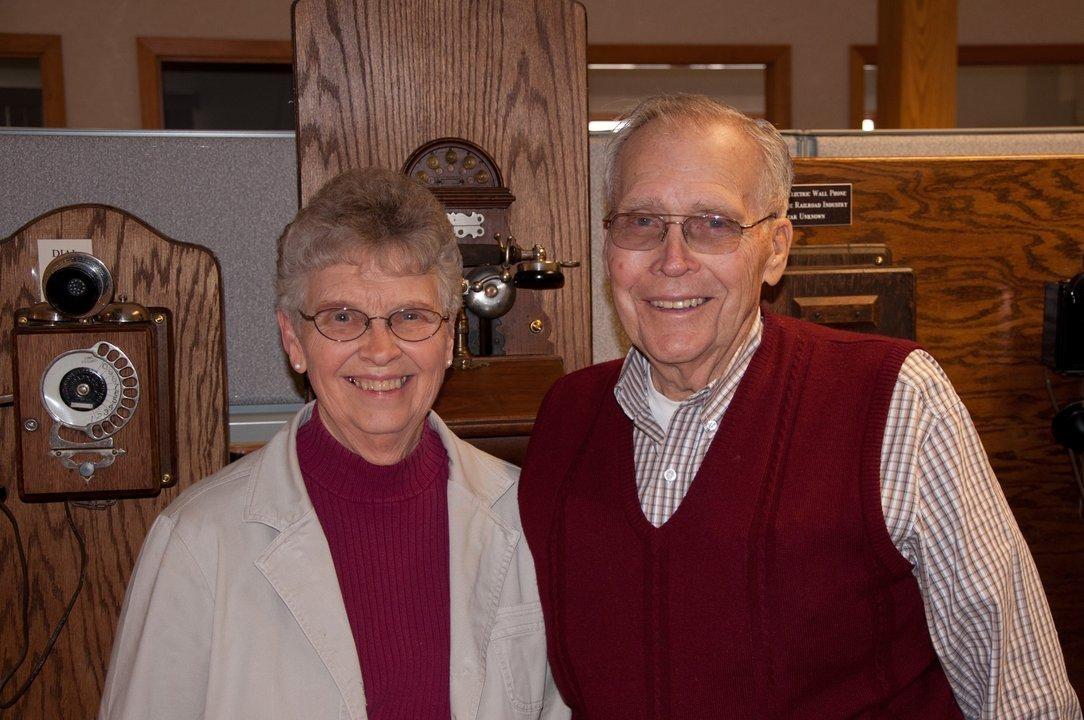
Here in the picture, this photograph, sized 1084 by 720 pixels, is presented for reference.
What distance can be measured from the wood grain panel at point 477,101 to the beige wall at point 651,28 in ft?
10.7

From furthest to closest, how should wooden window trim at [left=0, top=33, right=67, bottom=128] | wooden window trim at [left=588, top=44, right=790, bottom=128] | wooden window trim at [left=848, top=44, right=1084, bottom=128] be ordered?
wooden window trim at [left=848, top=44, right=1084, bottom=128]
wooden window trim at [left=588, top=44, right=790, bottom=128]
wooden window trim at [left=0, top=33, right=67, bottom=128]

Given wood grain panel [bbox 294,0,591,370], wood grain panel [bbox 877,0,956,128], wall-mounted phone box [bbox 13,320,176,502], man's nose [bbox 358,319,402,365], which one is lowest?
wall-mounted phone box [bbox 13,320,176,502]

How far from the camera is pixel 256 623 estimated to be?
1169mm

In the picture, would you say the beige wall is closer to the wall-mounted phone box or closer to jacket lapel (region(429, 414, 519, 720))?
the wall-mounted phone box

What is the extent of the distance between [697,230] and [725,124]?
0.13 metres

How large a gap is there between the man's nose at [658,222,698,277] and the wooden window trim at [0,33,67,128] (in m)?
4.31

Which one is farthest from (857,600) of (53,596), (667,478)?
(53,596)

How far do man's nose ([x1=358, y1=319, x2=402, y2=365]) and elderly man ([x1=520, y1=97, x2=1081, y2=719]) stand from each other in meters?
0.29

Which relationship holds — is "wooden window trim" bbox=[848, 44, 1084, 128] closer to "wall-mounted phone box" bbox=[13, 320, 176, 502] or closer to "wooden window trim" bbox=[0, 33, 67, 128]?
"wooden window trim" bbox=[0, 33, 67, 128]

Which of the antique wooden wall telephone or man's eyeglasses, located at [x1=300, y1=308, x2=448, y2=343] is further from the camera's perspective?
the antique wooden wall telephone

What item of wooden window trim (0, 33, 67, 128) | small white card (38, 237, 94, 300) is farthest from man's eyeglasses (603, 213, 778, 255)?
wooden window trim (0, 33, 67, 128)

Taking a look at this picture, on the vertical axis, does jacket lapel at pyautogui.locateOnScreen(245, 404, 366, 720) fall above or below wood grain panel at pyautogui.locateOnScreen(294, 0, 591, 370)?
below

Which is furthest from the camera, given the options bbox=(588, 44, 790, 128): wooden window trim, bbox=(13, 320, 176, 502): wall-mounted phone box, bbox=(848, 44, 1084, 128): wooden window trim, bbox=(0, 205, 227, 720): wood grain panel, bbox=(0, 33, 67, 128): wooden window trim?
bbox=(848, 44, 1084, 128): wooden window trim

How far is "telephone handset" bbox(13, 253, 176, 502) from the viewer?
1.60 meters
